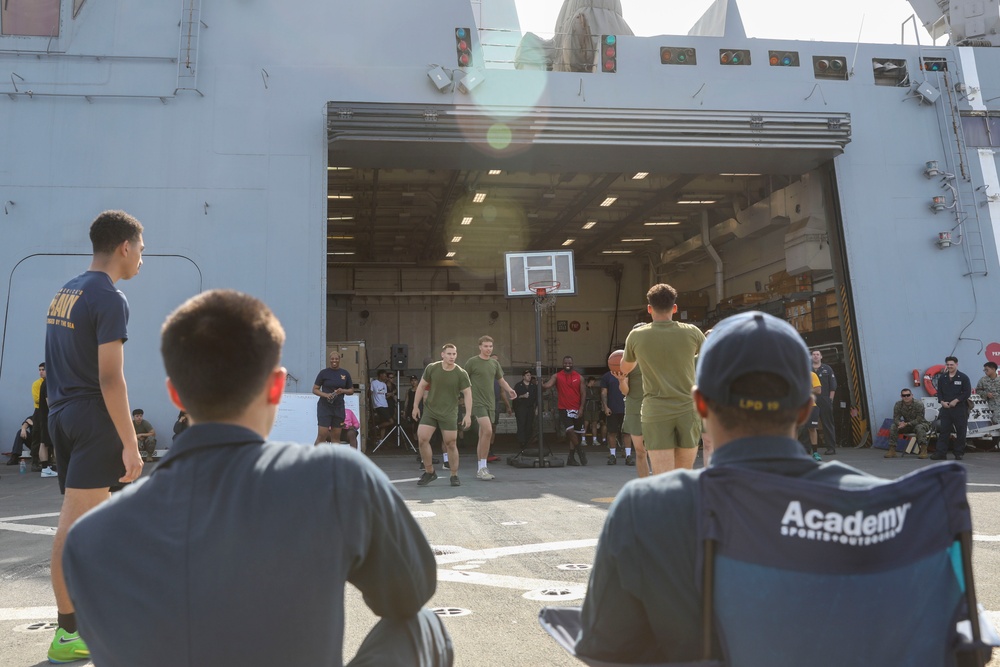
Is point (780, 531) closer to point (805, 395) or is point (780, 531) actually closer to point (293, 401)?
point (805, 395)

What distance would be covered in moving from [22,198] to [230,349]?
600 inches

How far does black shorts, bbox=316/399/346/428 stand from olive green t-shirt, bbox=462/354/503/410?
2.81 meters

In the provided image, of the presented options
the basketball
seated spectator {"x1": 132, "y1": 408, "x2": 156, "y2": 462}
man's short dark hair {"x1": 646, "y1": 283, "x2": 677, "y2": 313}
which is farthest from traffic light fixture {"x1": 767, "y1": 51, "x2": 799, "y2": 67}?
seated spectator {"x1": 132, "y1": 408, "x2": 156, "y2": 462}

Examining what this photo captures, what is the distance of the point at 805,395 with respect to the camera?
1.44 meters

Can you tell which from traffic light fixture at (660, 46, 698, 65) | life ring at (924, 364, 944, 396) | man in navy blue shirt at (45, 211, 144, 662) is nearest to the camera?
man in navy blue shirt at (45, 211, 144, 662)

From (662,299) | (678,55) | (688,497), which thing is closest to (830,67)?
(678,55)

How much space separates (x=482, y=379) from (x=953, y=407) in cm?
863

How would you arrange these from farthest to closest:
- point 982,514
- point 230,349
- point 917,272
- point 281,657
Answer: point 917,272 < point 982,514 < point 230,349 < point 281,657

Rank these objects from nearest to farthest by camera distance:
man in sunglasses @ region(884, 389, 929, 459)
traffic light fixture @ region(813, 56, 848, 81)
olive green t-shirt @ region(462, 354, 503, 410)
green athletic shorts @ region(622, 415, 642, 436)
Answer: green athletic shorts @ region(622, 415, 642, 436) → olive green t-shirt @ region(462, 354, 503, 410) → man in sunglasses @ region(884, 389, 929, 459) → traffic light fixture @ region(813, 56, 848, 81)

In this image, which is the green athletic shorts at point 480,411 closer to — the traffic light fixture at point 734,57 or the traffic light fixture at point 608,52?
the traffic light fixture at point 608,52

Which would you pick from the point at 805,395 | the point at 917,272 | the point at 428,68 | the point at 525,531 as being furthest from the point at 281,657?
the point at 917,272

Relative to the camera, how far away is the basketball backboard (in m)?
14.5

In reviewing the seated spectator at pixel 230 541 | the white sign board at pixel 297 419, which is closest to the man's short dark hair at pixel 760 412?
the seated spectator at pixel 230 541

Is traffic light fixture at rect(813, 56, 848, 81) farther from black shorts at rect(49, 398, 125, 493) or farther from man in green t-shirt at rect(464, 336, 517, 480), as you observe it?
black shorts at rect(49, 398, 125, 493)
